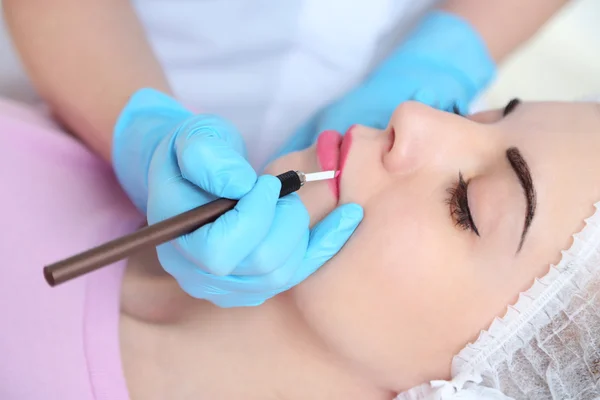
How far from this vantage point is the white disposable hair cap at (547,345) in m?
0.80


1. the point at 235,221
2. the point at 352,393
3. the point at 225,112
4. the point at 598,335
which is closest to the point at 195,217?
the point at 235,221

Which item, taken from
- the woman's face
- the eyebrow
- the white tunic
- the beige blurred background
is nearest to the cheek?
the woman's face

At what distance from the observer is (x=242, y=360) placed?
37.3 inches

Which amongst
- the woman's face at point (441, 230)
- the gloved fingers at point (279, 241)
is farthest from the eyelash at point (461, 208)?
the gloved fingers at point (279, 241)

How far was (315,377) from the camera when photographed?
3.10 feet

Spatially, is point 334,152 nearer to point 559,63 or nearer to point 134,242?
point 134,242

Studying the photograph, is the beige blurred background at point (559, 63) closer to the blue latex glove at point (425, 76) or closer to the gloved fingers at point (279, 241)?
the blue latex glove at point (425, 76)

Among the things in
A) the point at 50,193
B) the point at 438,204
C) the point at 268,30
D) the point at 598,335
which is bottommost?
the point at 598,335

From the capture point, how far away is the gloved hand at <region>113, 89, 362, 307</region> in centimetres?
72

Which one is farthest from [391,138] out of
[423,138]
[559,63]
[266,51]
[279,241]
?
[559,63]

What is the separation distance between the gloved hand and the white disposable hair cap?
267 mm

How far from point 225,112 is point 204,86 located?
0.27ft

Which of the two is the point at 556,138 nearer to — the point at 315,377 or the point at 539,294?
the point at 539,294

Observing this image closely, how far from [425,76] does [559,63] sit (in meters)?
0.70
